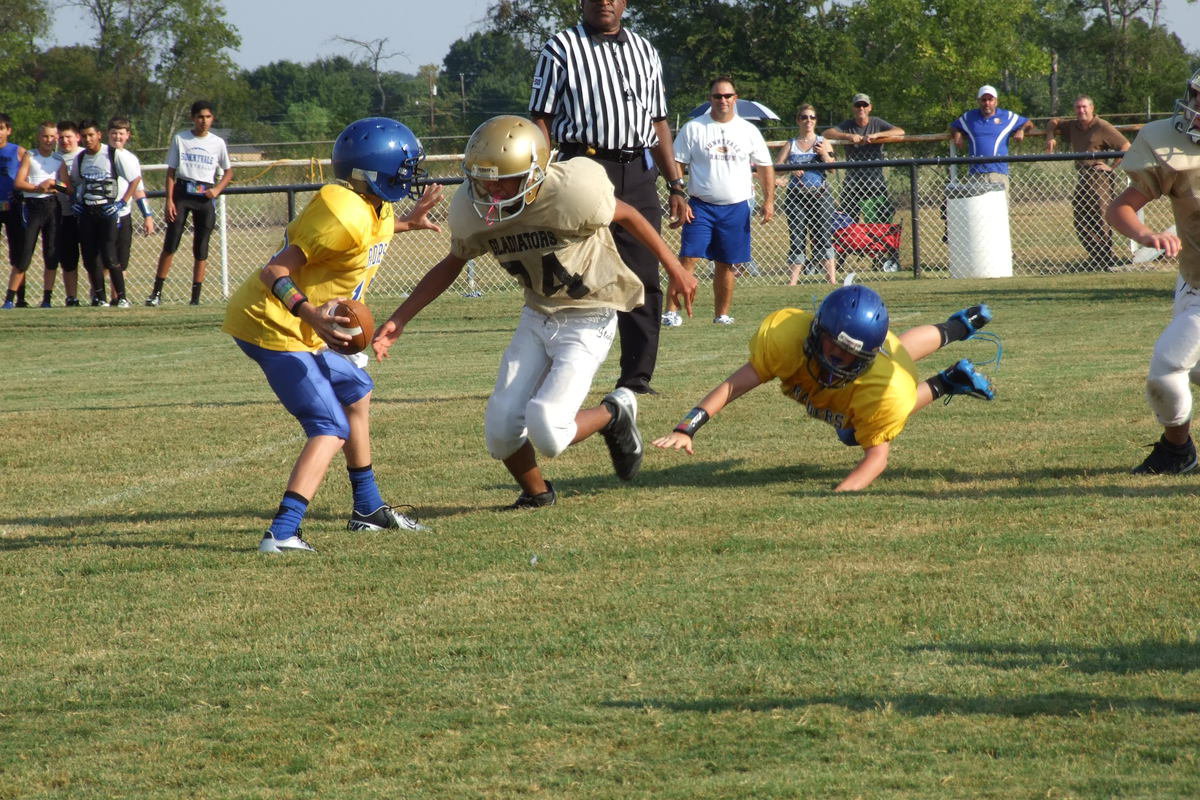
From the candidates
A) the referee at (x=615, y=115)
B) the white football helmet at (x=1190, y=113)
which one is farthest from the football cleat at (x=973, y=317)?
the referee at (x=615, y=115)

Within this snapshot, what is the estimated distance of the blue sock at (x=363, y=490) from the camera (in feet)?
18.7

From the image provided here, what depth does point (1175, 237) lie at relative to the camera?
5613mm

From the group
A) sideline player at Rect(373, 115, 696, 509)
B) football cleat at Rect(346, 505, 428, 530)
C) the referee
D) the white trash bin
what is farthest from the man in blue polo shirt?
football cleat at Rect(346, 505, 428, 530)

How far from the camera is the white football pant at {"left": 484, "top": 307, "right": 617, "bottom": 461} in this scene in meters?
5.63

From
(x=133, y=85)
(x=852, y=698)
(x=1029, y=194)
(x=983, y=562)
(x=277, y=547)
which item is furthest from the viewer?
(x=133, y=85)

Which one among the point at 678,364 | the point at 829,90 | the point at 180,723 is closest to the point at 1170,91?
the point at 829,90

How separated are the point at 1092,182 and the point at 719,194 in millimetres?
6338

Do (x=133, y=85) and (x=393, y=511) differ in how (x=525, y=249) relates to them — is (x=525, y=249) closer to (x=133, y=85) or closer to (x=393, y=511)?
(x=393, y=511)

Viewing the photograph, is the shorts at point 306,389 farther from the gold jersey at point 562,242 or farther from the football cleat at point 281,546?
the gold jersey at point 562,242

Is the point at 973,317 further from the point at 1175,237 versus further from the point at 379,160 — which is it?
the point at 379,160

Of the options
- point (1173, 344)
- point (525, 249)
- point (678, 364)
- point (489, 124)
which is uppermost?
point (489, 124)

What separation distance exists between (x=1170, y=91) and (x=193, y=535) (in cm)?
4879

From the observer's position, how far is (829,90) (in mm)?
54438

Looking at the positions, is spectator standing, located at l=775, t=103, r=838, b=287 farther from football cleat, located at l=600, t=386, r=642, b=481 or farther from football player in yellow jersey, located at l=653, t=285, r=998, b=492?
football cleat, located at l=600, t=386, r=642, b=481
